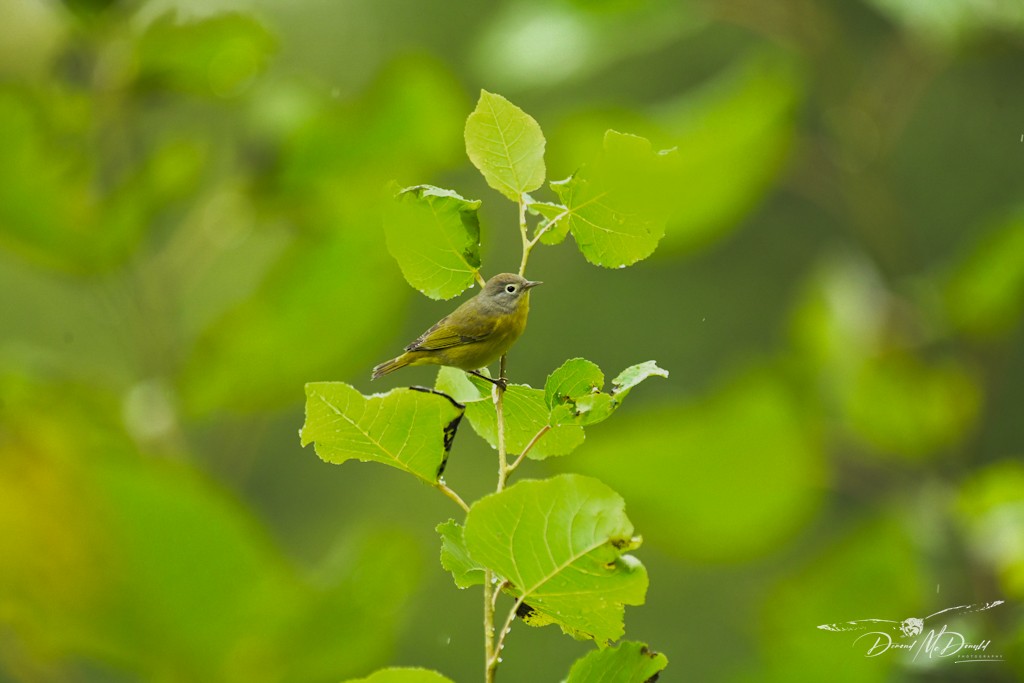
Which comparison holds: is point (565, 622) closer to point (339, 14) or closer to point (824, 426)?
point (824, 426)

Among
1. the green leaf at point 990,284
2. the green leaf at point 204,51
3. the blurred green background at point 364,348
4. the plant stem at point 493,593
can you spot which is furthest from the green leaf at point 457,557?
the green leaf at point 990,284

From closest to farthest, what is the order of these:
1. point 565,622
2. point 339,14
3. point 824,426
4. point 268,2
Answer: point 565,622 < point 824,426 < point 268,2 < point 339,14

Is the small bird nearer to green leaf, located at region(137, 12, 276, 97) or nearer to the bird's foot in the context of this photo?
the bird's foot

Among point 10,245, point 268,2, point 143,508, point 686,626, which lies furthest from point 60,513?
point 686,626

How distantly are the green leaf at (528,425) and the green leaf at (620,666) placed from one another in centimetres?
6

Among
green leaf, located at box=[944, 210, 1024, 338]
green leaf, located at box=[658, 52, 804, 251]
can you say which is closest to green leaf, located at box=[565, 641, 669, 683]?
green leaf, located at box=[658, 52, 804, 251]

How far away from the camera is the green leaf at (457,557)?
1.01ft

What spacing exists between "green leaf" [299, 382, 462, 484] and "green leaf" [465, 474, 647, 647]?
0.04m

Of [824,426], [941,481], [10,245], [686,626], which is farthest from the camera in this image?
[686,626]

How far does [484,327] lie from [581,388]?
107mm

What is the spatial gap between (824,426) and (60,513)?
790 mm

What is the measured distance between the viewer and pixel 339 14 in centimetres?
215

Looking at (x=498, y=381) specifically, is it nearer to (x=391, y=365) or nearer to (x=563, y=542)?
(x=563, y=542)

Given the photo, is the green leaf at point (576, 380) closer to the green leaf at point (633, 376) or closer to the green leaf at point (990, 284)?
the green leaf at point (633, 376)
